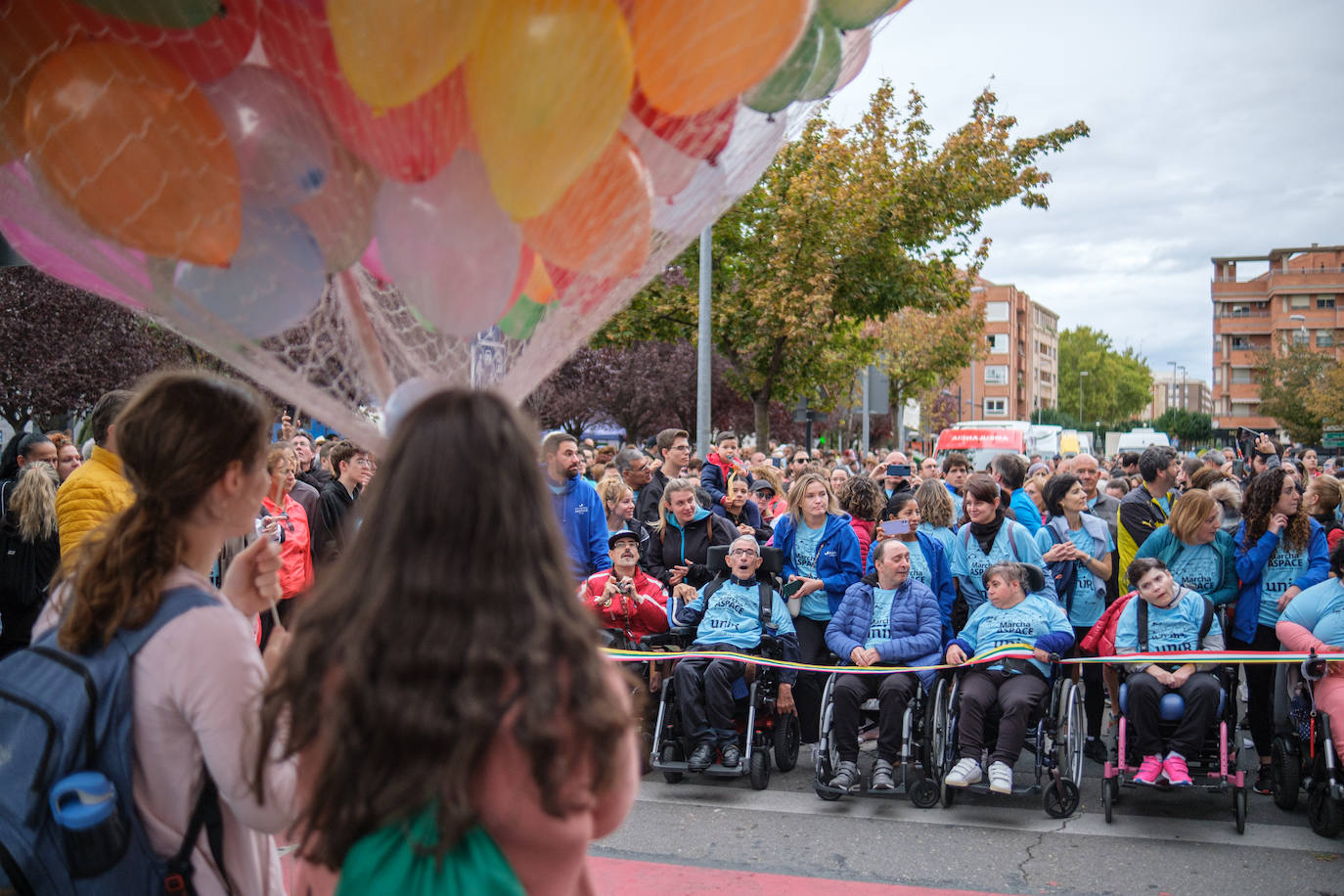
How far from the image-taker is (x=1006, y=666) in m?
6.15

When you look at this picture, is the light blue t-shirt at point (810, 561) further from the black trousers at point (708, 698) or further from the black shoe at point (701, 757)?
the black shoe at point (701, 757)

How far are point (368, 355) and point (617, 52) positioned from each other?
35.6 inches

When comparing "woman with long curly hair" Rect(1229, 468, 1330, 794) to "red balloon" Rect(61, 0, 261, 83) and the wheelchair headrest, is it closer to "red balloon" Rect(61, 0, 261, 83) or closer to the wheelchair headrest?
the wheelchair headrest

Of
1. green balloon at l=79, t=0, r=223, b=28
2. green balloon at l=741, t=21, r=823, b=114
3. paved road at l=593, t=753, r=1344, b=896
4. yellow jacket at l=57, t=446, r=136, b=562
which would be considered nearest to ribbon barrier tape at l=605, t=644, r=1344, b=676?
paved road at l=593, t=753, r=1344, b=896

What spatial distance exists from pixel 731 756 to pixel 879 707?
0.96m

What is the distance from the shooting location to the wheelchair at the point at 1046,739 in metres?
5.90

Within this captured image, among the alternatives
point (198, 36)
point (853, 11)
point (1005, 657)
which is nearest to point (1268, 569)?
point (1005, 657)

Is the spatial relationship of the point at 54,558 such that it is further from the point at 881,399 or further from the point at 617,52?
the point at 881,399

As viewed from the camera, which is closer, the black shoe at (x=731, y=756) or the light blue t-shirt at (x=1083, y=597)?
the black shoe at (x=731, y=756)

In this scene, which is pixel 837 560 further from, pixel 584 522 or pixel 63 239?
pixel 63 239

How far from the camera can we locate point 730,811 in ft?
20.0

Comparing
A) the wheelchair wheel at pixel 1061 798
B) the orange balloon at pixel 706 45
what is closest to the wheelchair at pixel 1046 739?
the wheelchair wheel at pixel 1061 798

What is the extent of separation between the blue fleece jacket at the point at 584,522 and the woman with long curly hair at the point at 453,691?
580cm

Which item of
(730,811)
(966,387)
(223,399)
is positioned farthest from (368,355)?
(966,387)
